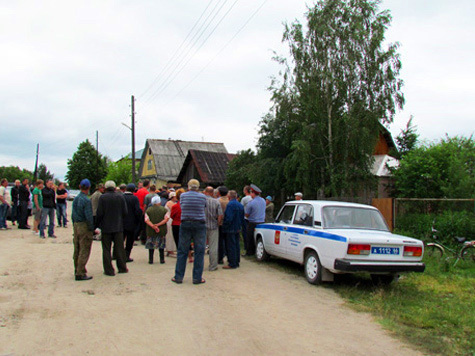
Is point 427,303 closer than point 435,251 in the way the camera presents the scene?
Yes

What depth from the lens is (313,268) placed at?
8.28 meters

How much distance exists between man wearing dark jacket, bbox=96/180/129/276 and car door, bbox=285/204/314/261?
3608mm

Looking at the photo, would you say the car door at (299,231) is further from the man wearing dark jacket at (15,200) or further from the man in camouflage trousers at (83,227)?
the man wearing dark jacket at (15,200)

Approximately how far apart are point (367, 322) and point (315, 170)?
15.8 meters

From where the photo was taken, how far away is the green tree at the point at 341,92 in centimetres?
2097

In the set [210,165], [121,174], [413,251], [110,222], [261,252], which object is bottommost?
[261,252]

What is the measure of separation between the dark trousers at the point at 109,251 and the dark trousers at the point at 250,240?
3909 mm

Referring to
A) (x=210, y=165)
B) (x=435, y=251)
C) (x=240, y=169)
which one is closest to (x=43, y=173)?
(x=210, y=165)

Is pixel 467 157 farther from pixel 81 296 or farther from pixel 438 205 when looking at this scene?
pixel 81 296

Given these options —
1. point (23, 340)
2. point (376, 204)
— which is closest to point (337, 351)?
point (23, 340)

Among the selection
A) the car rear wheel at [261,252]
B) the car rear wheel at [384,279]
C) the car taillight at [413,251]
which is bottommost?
the car rear wheel at [384,279]

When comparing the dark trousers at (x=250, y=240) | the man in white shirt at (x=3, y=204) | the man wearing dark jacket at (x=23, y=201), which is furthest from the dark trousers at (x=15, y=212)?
the dark trousers at (x=250, y=240)

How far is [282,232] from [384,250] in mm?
2753

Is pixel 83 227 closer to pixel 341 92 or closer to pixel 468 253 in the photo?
pixel 468 253
